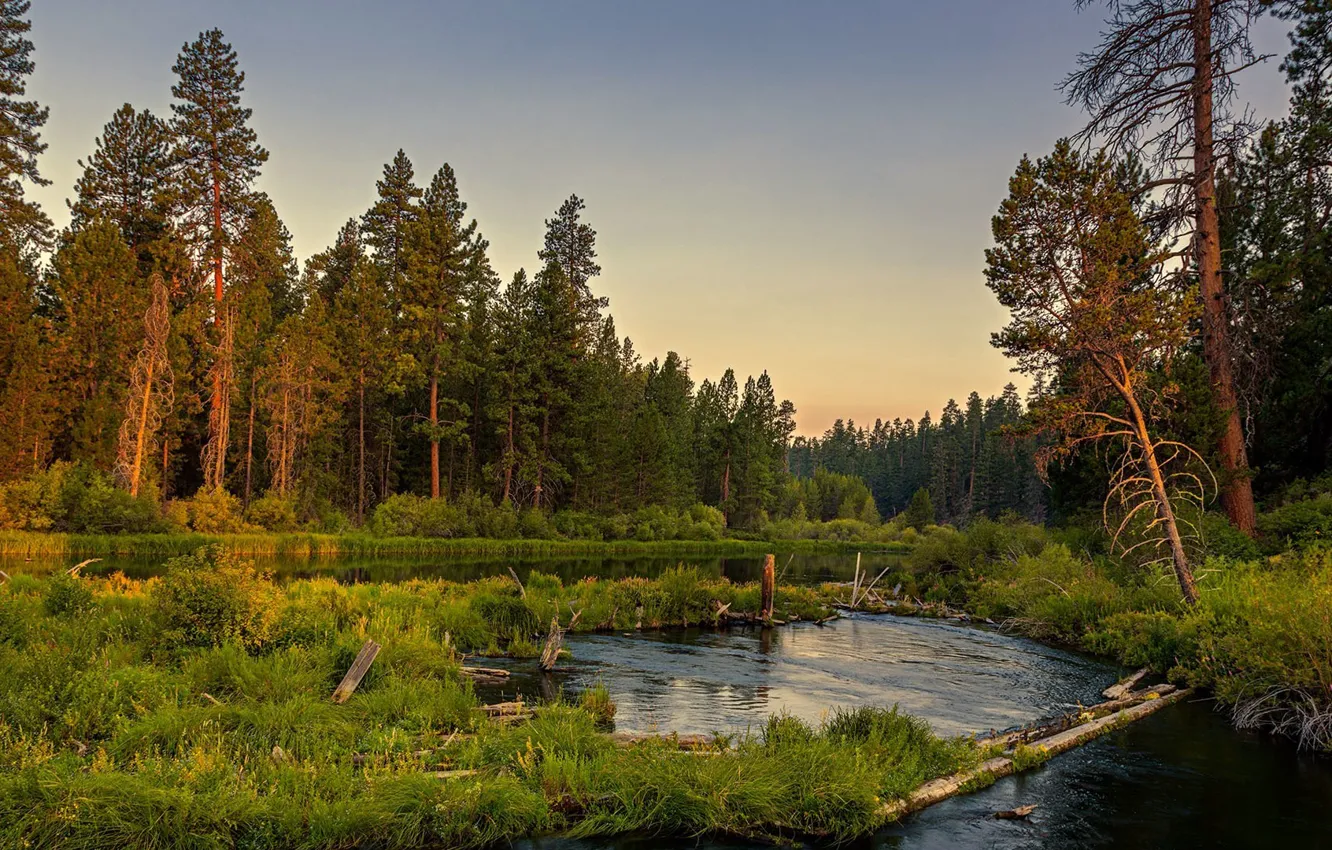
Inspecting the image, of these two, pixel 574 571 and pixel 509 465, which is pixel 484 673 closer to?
pixel 574 571

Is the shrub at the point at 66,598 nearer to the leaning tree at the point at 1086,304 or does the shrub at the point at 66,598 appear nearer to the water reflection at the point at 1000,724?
the water reflection at the point at 1000,724

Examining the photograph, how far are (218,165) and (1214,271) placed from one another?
57861mm

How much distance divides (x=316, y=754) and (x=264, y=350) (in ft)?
171

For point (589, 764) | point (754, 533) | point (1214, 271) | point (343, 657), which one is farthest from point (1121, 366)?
point (754, 533)

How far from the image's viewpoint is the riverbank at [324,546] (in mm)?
34719

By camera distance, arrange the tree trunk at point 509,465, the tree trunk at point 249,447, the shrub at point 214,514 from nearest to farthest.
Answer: the shrub at point 214,514, the tree trunk at point 249,447, the tree trunk at point 509,465

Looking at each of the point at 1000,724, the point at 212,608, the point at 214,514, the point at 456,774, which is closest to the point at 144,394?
the point at 214,514

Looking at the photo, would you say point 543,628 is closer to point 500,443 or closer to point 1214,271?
point 1214,271

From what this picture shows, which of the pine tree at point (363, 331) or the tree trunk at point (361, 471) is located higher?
the pine tree at point (363, 331)

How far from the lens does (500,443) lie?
68.0 metres

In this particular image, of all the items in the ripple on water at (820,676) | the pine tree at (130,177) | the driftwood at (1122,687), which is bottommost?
the ripple on water at (820,676)

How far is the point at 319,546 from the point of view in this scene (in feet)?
148

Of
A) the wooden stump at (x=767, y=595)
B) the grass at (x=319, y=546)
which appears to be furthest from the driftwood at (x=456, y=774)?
the wooden stump at (x=767, y=595)

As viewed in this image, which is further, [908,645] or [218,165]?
[218,165]
